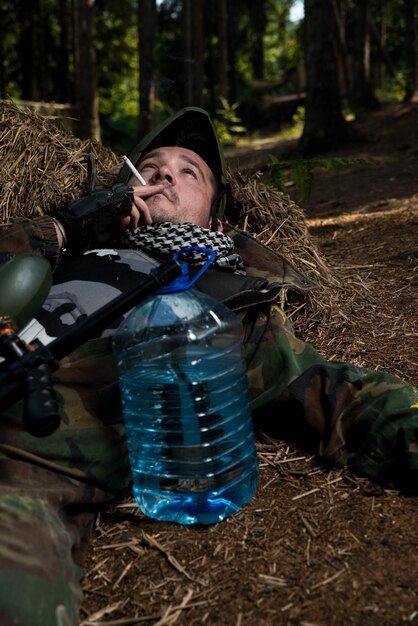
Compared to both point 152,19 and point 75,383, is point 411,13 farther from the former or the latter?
point 75,383

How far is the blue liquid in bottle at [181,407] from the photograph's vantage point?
2.85 m

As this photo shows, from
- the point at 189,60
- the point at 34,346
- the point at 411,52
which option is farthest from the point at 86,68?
the point at 34,346

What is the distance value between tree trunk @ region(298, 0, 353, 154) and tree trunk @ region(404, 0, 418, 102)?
6.01 meters

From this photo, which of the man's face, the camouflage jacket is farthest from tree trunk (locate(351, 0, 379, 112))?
the camouflage jacket

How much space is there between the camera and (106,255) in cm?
350

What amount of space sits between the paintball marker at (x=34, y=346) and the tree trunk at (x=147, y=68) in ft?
34.1

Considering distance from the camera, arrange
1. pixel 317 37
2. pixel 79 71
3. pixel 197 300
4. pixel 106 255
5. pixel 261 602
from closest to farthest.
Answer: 1. pixel 261 602
2. pixel 197 300
3. pixel 106 255
4. pixel 317 37
5. pixel 79 71

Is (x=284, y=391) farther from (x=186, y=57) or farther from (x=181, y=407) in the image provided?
(x=186, y=57)

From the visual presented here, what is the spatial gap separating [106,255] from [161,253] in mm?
290

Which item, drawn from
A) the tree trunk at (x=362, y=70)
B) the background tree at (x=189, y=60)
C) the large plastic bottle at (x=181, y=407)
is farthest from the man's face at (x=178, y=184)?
the tree trunk at (x=362, y=70)

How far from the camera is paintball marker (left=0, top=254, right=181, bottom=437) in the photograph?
2.04m

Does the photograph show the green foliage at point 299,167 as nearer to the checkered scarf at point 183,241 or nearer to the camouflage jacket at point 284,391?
the checkered scarf at point 183,241

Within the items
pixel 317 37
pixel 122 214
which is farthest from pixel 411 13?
pixel 122 214

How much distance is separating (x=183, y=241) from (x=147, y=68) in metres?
9.72
